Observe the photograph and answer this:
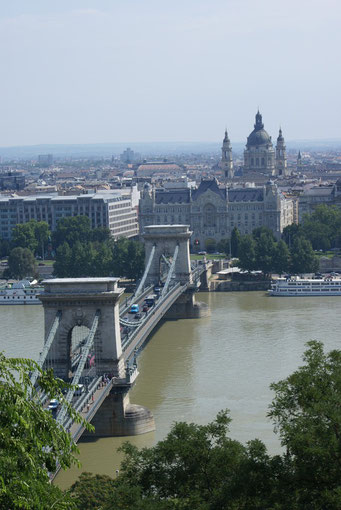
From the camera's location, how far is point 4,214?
70.5 m

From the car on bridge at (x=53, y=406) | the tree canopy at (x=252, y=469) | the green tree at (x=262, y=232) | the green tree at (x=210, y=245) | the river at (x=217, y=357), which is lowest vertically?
the green tree at (x=210, y=245)

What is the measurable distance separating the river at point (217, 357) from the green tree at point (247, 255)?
5.09 m

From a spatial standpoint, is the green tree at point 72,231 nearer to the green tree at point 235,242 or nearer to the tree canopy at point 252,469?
the green tree at point 235,242

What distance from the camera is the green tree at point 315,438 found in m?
14.2

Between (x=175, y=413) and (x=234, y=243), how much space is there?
115 feet

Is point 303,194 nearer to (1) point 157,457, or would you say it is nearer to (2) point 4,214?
(2) point 4,214

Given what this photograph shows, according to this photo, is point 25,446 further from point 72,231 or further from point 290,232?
point 290,232

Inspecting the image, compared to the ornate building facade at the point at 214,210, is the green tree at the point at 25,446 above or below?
above

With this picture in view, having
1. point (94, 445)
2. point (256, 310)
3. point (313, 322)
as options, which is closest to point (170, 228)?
point (256, 310)

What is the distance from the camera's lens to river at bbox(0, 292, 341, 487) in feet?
76.5

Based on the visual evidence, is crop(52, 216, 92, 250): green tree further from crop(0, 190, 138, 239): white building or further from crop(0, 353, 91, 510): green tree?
crop(0, 353, 91, 510): green tree

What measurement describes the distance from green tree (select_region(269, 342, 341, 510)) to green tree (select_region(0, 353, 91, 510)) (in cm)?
509

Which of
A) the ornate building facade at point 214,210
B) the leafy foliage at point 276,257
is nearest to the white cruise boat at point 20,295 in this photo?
the leafy foliage at point 276,257

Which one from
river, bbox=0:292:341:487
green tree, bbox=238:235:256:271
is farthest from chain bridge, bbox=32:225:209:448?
green tree, bbox=238:235:256:271
